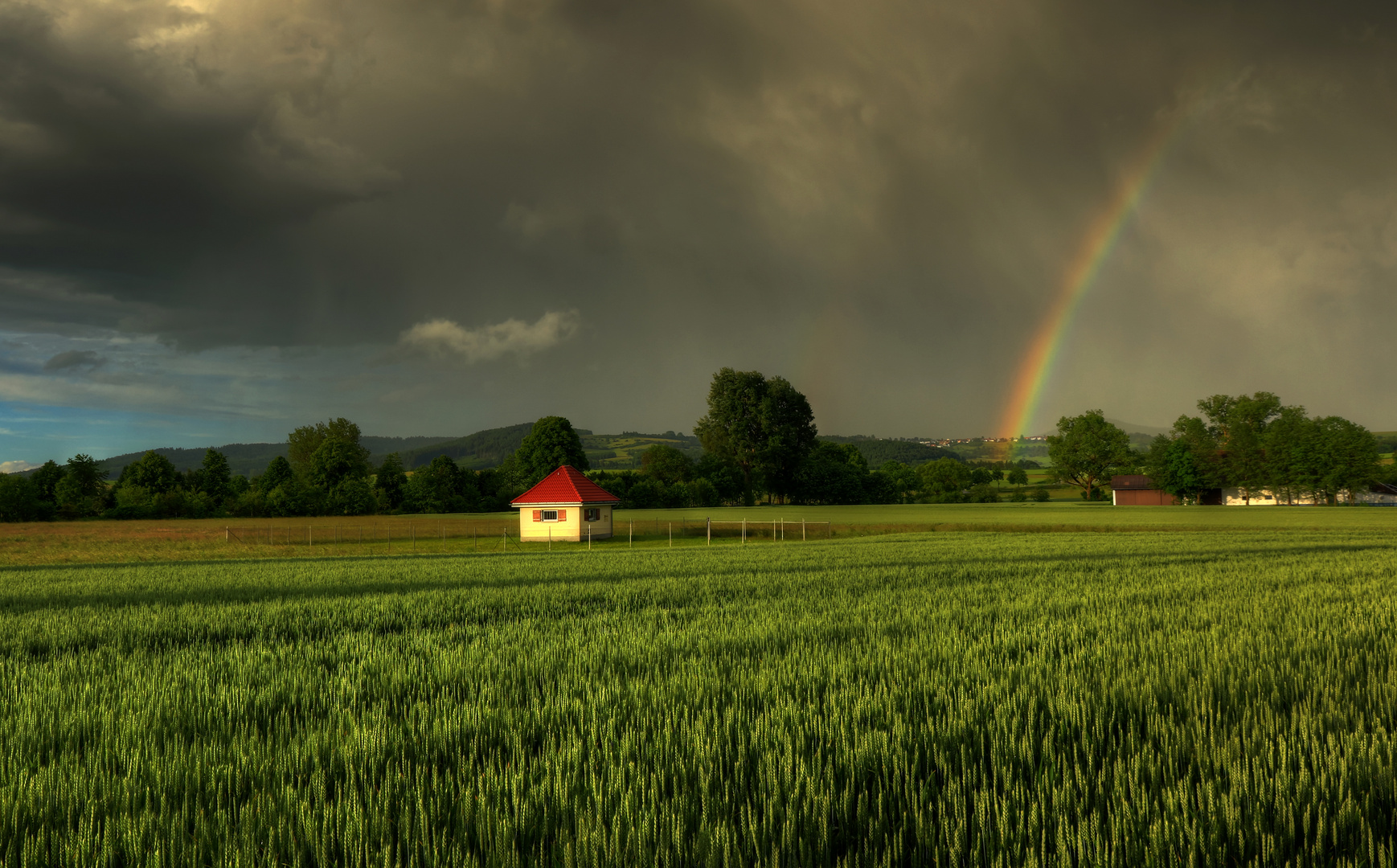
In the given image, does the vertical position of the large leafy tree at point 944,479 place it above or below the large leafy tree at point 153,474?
below

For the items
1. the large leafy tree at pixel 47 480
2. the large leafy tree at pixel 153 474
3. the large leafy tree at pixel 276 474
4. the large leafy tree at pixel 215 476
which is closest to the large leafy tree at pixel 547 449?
the large leafy tree at pixel 276 474

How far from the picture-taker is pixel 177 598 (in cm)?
1342

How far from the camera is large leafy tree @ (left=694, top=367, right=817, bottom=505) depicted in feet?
291

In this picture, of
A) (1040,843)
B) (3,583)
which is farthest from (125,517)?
(1040,843)

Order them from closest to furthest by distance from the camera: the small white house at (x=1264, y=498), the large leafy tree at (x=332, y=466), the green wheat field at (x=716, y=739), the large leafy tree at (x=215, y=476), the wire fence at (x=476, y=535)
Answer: the green wheat field at (x=716, y=739) → the wire fence at (x=476, y=535) → the large leafy tree at (x=332, y=466) → the small white house at (x=1264, y=498) → the large leafy tree at (x=215, y=476)

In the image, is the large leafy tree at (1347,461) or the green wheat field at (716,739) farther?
the large leafy tree at (1347,461)

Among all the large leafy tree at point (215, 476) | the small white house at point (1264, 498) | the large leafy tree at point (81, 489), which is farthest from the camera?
the large leafy tree at point (215, 476)

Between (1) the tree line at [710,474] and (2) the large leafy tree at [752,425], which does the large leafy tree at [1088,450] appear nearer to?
(1) the tree line at [710,474]

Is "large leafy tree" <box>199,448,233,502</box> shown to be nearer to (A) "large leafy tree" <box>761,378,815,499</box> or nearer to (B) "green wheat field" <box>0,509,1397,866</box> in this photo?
(A) "large leafy tree" <box>761,378,815,499</box>

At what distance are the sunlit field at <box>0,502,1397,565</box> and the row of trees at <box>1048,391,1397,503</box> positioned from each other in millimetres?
24038

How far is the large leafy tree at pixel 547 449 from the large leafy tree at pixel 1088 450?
79.4 meters

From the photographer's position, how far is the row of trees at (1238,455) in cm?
9056

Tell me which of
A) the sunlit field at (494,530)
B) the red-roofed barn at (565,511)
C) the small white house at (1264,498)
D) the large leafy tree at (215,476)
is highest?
the large leafy tree at (215,476)

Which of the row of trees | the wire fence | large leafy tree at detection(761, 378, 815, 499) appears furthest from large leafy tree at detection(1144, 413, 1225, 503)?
the wire fence
